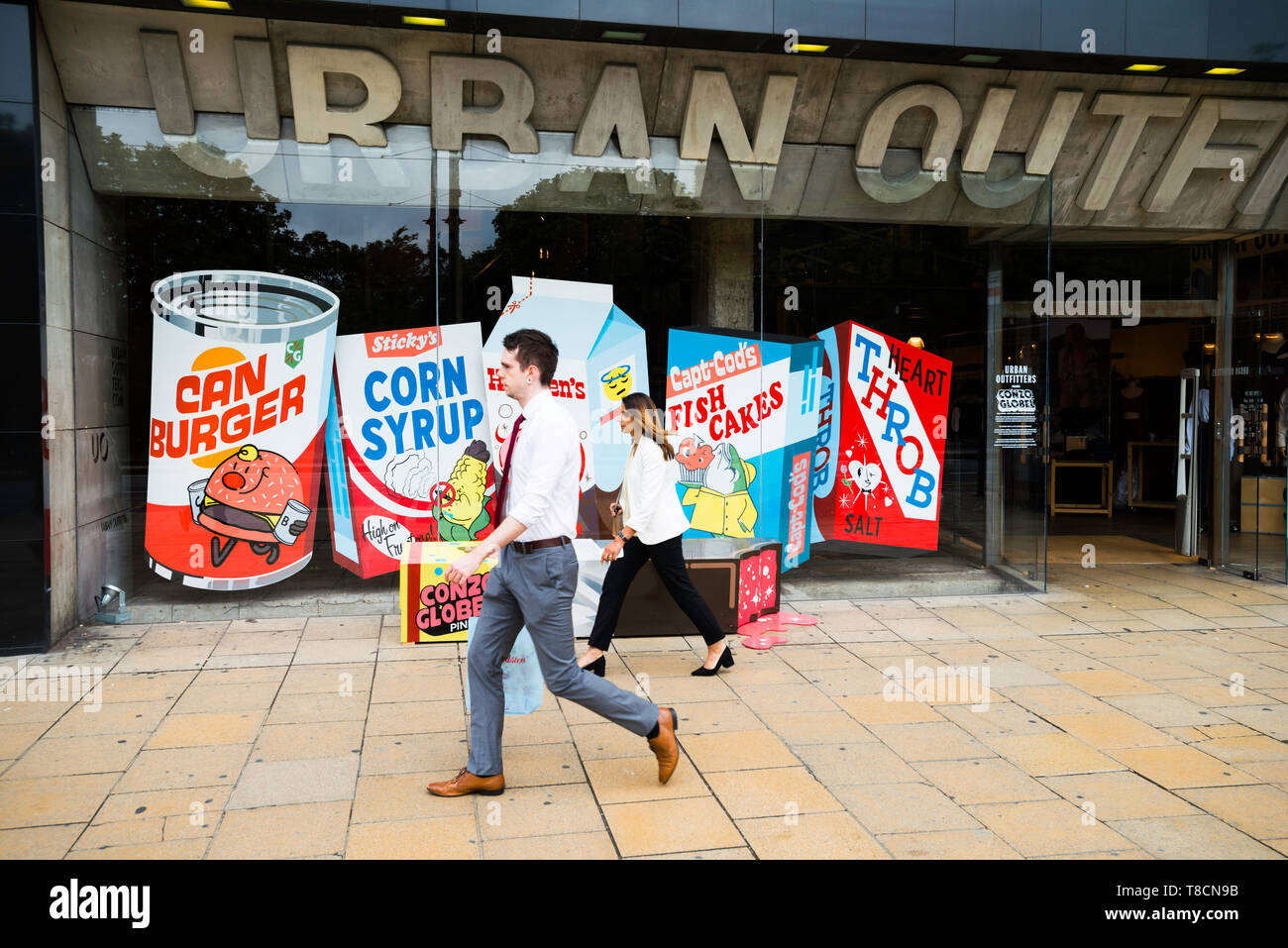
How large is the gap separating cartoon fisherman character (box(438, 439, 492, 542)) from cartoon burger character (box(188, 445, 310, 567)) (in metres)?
1.08

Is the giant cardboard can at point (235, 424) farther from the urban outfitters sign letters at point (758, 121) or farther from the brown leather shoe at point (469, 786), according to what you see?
the brown leather shoe at point (469, 786)

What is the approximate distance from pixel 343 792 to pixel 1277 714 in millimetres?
4971

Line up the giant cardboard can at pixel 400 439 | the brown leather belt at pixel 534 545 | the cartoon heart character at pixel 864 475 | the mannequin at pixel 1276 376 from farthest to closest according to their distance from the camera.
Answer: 1. the mannequin at pixel 1276 376
2. the cartoon heart character at pixel 864 475
3. the giant cardboard can at pixel 400 439
4. the brown leather belt at pixel 534 545

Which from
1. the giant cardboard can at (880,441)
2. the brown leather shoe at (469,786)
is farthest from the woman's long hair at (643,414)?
the giant cardboard can at (880,441)

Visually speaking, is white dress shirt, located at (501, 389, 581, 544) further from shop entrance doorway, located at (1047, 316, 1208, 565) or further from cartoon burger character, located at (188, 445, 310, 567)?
shop entrance doorway, located at (1047, 316, 1208, 565)

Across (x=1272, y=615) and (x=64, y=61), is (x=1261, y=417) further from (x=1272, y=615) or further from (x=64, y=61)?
(x=64, y=61)

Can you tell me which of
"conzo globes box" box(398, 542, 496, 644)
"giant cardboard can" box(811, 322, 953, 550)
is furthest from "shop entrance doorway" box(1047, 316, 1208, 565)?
"conzo globes box" box(398, 542, 496, 644)

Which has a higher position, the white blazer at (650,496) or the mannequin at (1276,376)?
the mannequin at (1276,376)

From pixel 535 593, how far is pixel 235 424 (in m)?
4.44

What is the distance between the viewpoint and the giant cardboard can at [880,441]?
8898 mm

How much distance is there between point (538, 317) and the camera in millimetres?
8031

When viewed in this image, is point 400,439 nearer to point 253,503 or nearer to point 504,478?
point 253,503
